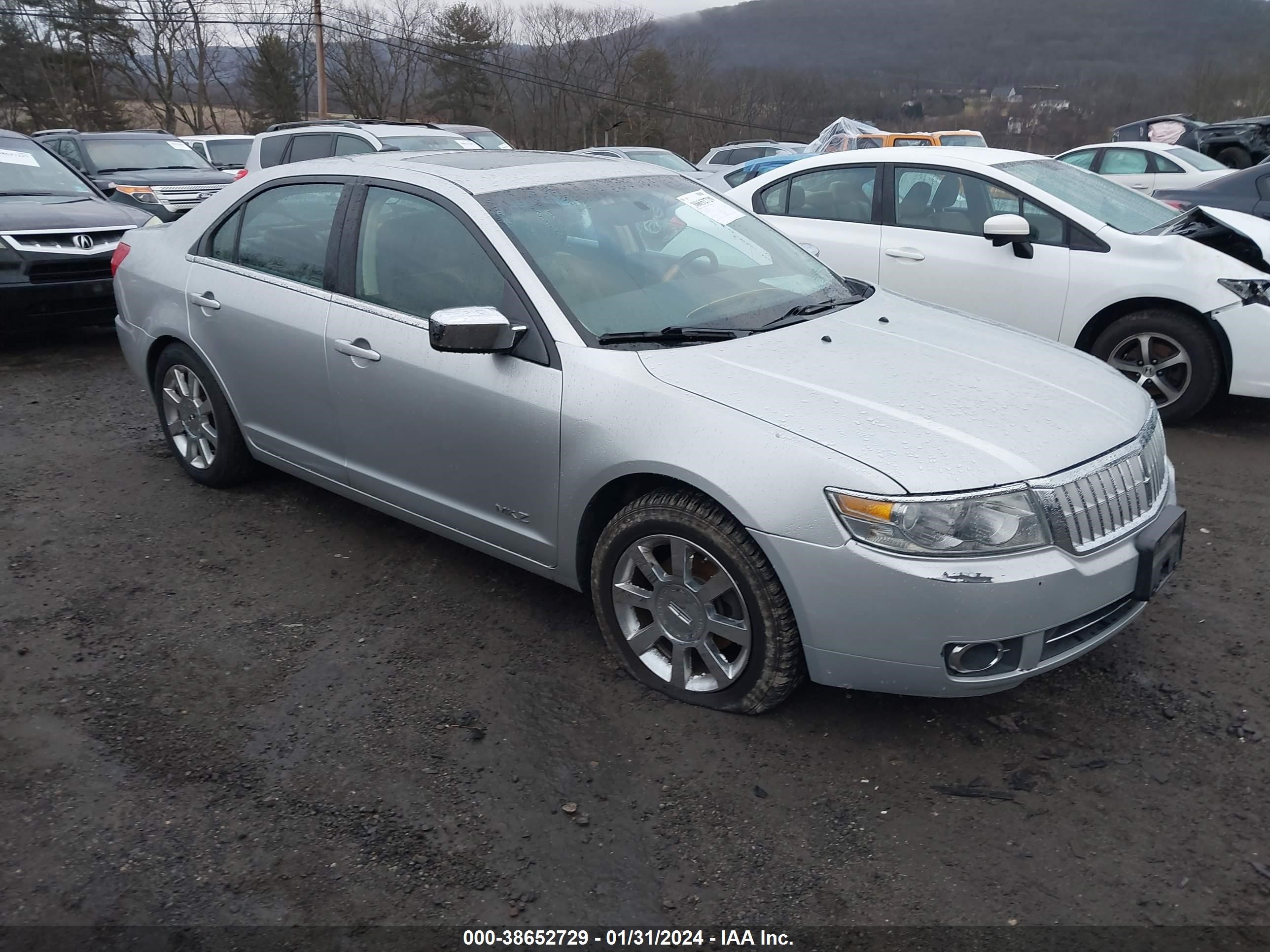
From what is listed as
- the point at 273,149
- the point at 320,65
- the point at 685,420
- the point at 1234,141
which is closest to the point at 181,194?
A: the point at 273,149

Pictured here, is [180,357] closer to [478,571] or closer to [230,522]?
[230,522]

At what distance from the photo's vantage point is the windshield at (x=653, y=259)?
11.6 ft

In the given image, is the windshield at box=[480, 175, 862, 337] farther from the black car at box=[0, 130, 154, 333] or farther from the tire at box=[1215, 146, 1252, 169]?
the tire at box=[1215, 146, 1252, 169]

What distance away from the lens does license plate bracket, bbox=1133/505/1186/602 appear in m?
2.99

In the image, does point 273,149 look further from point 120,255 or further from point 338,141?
point 120,255

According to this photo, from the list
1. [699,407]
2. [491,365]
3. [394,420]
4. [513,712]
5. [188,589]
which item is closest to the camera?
[699,407]

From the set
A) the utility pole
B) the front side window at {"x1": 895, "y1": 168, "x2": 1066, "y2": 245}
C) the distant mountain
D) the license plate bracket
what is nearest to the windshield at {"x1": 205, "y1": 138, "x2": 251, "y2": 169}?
the utility pole

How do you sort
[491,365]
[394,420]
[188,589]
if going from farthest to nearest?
[188,589], [394,420], [491,365]

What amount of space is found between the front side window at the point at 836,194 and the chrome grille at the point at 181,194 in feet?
27.2

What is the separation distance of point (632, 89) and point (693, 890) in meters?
50.4

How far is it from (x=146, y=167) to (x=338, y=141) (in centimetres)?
393

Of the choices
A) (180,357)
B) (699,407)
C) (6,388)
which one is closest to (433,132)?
(6,388)

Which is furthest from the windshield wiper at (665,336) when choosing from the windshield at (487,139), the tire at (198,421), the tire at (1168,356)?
the windshield at (487,139)

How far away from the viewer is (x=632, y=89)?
160 feet
